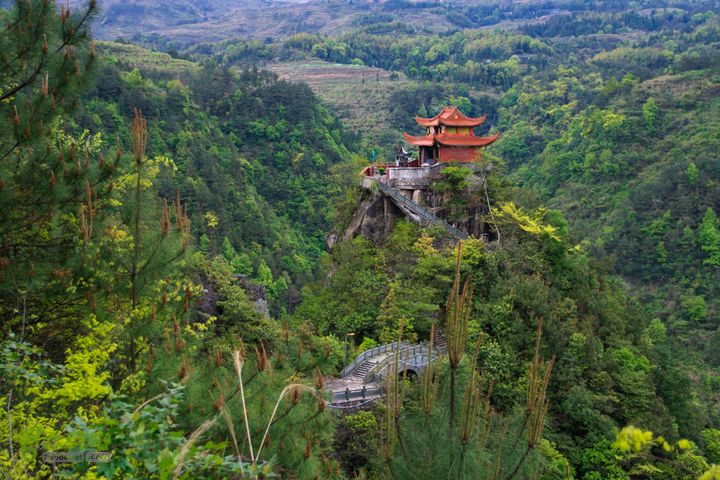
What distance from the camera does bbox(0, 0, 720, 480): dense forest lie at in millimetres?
6488

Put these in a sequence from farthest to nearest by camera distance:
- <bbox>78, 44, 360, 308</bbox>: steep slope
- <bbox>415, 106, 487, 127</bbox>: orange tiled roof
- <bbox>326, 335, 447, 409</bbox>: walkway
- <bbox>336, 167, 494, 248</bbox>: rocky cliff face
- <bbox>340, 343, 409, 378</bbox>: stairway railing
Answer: <bbox>78, 44, 360, 308</bbox>: steep slope → <bbox>415, 106, 487, 127</bbox>: orange tiled roof → <bbox>336, 167, 494, 248</bbox>: rocky cliff face → <bbox>340, 343, 409, 378</bbox>: stairway railing → <bbox>326, 335, 447, 409</bbox>: walkway

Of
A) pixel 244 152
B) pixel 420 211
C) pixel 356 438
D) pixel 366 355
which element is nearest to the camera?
pixel 356 438

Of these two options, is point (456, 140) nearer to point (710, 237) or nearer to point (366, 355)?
point (366, 355)

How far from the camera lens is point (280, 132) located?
6812 centimetres

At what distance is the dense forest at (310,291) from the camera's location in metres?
6.49

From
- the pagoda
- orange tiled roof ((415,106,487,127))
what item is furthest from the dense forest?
orange tiled roof ((415,106,487,127))

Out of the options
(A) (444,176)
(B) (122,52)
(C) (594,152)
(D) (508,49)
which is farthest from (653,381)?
(D) (508,49)

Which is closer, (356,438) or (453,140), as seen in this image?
(356,438)

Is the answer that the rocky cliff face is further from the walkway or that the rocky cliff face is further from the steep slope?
the steep slope

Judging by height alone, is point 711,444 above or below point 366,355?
below

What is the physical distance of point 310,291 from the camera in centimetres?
2777

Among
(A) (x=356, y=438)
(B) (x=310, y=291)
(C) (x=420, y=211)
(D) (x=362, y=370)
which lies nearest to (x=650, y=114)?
(C) (x=420, y=211)

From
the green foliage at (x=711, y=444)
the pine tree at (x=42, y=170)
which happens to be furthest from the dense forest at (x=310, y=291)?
the green foliage at (x=711, y=444)

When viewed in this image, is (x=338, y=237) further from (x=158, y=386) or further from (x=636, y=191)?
(x=636, y=191)
